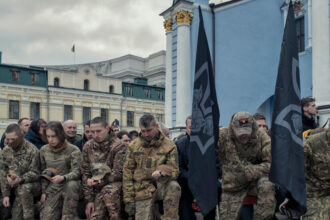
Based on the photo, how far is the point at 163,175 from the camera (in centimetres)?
567

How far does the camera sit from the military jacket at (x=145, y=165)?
19.1 feet

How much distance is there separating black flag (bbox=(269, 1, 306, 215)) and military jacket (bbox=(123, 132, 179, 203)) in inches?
66.2

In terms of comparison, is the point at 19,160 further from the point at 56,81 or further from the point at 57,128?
the point at 56,81

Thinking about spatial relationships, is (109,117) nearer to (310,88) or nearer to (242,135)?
(310,88)

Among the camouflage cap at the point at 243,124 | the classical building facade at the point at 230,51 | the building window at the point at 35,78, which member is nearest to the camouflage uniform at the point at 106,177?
the camouflage cap at the point at 243,124

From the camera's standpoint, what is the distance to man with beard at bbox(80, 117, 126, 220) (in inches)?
233

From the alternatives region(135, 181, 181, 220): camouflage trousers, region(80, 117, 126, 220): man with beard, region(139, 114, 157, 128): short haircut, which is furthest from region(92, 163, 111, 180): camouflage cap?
region(139, 114, 157, 128): short haircut

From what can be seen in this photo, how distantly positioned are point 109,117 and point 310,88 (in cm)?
3021

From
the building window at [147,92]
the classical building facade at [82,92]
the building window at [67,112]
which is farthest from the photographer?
the building window at [147,92]

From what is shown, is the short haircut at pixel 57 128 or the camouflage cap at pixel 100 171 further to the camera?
the short haircut at pixel 57 128

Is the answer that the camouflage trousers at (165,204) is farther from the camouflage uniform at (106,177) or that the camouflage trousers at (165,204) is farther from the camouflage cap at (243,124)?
the camouflage cap at (243,124)

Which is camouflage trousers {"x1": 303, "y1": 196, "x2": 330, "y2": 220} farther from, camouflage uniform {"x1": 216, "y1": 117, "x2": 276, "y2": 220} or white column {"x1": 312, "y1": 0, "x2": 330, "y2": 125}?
white column {"x1": 312, "y1": 0, "x2": 330, "y2": 125}

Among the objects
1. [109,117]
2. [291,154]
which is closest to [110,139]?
[291,154]

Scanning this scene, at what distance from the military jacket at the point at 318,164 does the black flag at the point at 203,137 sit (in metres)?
1.16
